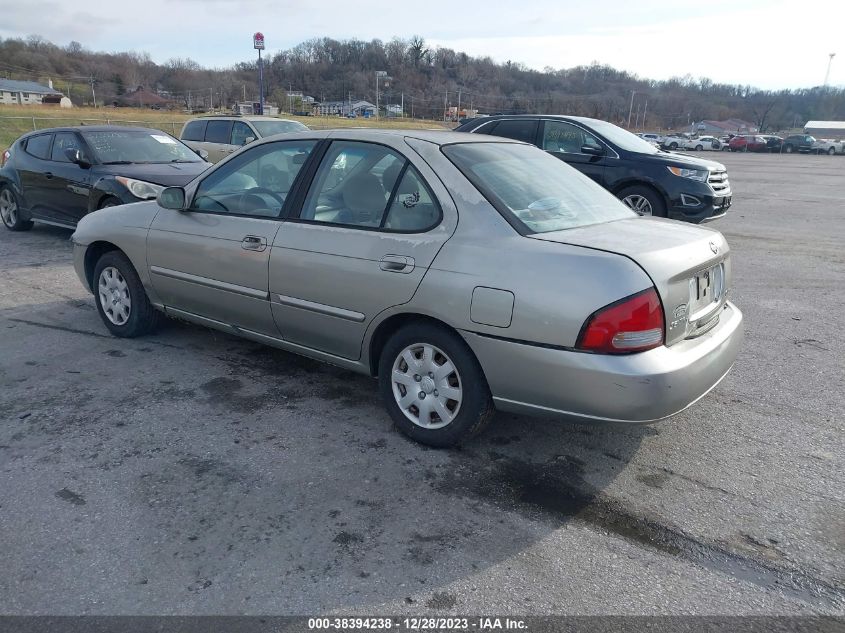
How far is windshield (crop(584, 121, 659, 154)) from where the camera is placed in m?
9.87

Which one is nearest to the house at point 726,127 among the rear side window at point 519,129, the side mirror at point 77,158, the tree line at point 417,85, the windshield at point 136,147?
the tree line at point 417,85

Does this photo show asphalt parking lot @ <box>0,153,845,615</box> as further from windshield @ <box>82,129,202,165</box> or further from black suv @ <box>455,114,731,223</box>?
black suv @ <box>455,114,731,223</box>

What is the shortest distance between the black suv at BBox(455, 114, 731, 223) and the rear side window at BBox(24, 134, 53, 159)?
277 inches

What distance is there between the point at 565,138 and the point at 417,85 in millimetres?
131578

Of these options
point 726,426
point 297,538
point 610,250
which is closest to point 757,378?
point 726,426

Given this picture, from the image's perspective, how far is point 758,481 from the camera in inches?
126

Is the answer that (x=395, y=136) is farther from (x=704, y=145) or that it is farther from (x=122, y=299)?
(x=704, y=145)

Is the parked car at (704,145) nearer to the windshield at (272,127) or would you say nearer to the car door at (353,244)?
the windshield at (272,127)

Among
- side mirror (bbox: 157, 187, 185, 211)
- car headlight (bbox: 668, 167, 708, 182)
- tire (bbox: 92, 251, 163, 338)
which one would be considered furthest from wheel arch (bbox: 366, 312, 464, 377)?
Answer: car headlight (bbox: 668, 167, 708, 182)

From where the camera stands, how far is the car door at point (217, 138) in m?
12.8

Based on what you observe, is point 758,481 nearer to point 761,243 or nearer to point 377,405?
point 377,405

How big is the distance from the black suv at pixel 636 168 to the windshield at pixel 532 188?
5.73 metres

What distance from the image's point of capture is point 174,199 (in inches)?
179

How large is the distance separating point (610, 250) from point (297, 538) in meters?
1.88
